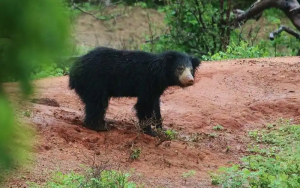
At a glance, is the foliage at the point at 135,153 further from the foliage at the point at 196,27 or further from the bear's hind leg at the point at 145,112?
the foliage at the point at 196,27

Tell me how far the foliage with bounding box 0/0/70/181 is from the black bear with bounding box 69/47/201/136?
16.3 ft

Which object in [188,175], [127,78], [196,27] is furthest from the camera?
[196,27]

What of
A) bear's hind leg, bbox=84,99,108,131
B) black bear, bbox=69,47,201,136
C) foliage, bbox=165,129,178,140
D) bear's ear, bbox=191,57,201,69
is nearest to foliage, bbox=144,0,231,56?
bear's ear, bbox=191,57,201,69

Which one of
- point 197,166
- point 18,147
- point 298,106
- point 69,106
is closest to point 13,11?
point 18,147

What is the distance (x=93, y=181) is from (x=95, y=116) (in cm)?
228

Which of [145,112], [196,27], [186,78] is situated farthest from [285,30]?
[145,112]

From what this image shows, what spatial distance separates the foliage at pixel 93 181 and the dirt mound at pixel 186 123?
212mm

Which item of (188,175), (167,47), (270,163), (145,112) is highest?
(167,47)

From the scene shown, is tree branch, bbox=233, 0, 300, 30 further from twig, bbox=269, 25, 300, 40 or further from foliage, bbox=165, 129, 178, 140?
foliage, bbox=165, 129, 178, 140

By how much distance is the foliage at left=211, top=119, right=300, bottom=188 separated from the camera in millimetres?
4520

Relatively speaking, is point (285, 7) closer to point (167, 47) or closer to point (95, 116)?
point (167, 47)

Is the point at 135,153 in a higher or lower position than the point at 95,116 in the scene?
lower

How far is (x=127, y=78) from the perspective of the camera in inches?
256

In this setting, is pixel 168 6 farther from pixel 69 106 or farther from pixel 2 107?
pixel 2 107
